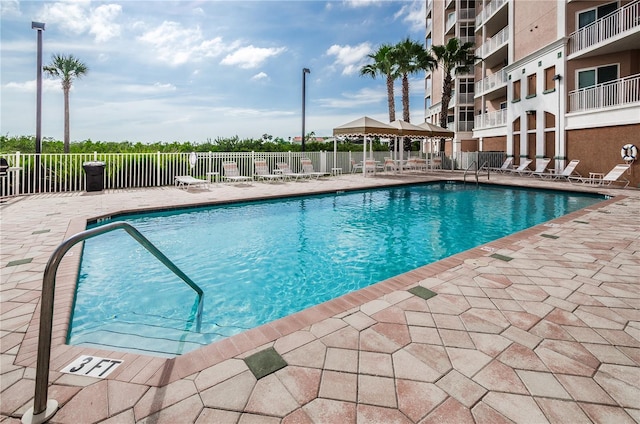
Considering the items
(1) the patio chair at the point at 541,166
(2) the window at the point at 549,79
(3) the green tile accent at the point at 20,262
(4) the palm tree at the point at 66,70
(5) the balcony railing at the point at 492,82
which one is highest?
(4) the palm tree at the point at 66,70

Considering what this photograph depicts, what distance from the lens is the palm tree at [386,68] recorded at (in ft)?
84.1

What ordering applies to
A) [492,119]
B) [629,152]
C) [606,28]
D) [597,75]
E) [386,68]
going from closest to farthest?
1. [629,152]
2. [606,28]
3. [597,75]
4. [492,119]
5. [386,68]

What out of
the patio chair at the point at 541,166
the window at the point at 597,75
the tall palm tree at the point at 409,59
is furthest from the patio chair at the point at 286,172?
the tall palm tree at the point at 409,59

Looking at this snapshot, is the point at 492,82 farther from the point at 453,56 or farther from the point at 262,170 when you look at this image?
the point at 262,170

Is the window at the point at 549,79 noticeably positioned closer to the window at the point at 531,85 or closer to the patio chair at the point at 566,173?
the window at the point at 531,85

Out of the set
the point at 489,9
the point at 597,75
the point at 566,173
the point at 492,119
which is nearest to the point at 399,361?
the point at 566,173

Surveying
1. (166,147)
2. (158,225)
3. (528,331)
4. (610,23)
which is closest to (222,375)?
(528,331)

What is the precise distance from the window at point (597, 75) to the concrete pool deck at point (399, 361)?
52.8 ft

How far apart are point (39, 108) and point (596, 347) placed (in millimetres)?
15410

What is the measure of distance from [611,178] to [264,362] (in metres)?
15.7

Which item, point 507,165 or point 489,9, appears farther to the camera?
point 489,9

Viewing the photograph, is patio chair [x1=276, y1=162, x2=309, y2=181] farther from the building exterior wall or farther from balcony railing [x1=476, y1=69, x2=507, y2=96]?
balcony railing [x1=476, y1=69, x2=507, y2=96]

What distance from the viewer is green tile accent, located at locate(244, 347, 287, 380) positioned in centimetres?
216

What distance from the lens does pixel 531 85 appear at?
64.1ft
